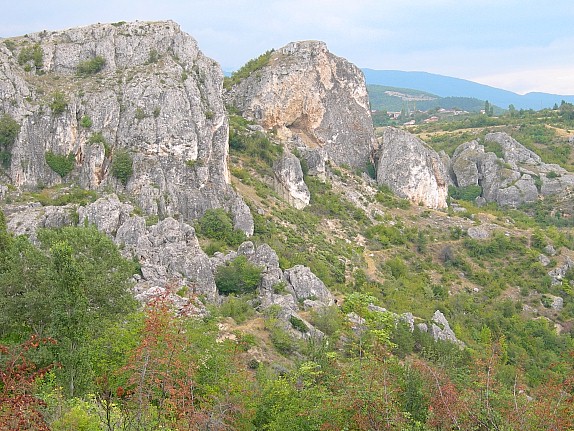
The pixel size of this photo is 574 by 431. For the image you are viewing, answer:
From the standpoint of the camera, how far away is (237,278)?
29859 mm

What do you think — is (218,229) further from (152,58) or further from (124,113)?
(152,58)

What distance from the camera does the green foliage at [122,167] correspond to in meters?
32.7

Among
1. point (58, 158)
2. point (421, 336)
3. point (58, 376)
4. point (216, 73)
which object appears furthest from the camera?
point (216, 73)

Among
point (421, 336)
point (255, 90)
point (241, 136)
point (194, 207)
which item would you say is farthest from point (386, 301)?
point (255, 90)

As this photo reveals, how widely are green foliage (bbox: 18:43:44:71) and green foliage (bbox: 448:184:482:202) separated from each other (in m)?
51.7

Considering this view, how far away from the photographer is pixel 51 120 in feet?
109

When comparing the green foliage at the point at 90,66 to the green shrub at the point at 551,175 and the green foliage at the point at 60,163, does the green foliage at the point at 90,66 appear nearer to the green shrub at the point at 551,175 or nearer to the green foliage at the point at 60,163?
the green foliage at the point at 60,163

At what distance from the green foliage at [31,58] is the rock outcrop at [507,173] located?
180 ft

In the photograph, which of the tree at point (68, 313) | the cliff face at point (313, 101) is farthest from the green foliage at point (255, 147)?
the tree at point (68, 313)

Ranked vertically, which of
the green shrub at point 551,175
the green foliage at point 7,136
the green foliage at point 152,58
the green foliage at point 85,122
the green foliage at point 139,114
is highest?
the green foliage at point 152,58

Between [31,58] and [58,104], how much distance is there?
5.38 meters

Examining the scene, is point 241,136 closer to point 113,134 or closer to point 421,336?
point 113,134

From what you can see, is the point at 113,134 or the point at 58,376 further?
the point at 113,134

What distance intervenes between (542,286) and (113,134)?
3469 centimetres
